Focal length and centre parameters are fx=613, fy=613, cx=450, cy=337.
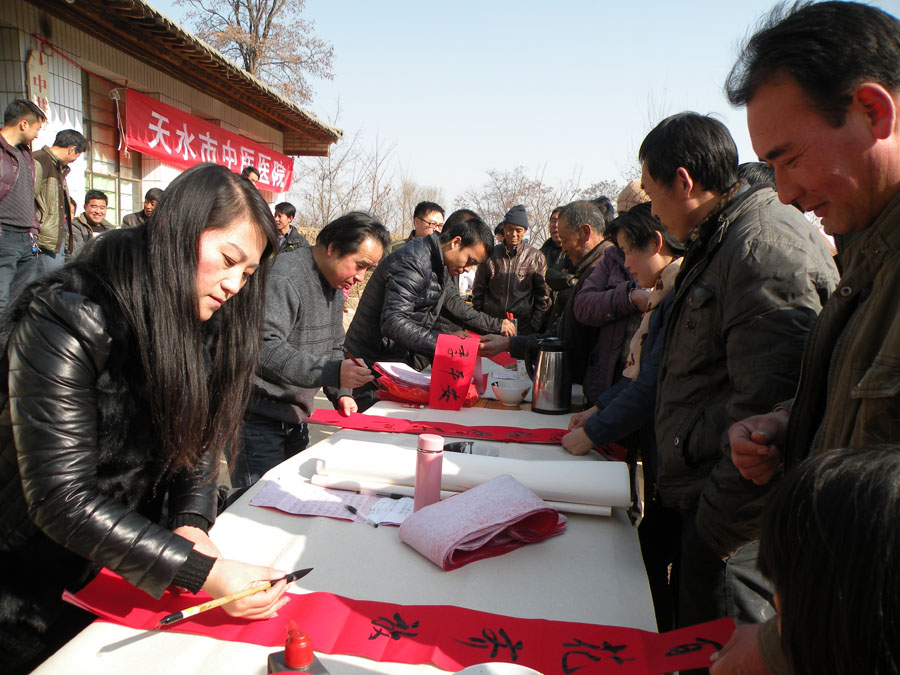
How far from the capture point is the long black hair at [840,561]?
0.47 m

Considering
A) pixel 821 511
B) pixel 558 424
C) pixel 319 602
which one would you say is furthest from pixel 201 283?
pixel 558 424

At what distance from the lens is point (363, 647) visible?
3.14ft

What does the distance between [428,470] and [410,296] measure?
1.64 metres

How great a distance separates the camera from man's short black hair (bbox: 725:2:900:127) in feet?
3.10

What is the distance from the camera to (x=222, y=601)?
0.97 m

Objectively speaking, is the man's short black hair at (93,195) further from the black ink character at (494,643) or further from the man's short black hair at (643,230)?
the black ink character at (494,643)

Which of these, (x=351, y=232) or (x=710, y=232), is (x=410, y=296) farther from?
(x=710, y=232)

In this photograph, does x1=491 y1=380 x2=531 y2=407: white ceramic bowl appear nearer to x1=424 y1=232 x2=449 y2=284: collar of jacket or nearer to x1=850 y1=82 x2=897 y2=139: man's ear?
x1=424 y1=232 x2=449 y2=284: collar of jacket

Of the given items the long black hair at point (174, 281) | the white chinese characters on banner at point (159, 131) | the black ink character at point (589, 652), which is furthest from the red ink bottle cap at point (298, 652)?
the white chinese characters on banner at point (159, 131)

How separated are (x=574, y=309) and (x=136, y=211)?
19.1ft

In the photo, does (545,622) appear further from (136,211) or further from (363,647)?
(136,211)

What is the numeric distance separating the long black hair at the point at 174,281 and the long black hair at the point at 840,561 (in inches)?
39.2

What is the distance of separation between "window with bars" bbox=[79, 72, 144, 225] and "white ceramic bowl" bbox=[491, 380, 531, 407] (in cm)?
549

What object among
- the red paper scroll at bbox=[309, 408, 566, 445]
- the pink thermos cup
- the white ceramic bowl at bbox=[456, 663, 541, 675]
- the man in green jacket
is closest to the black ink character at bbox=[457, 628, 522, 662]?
the white ceramic bowl at bbox=[456, 663, 541, 675]
